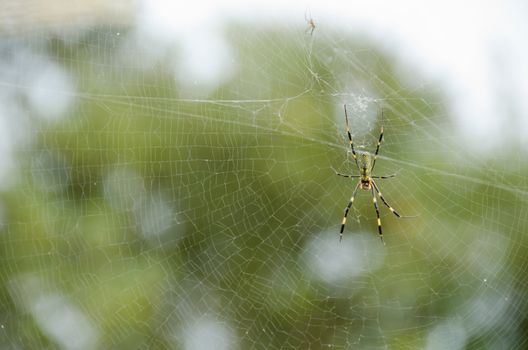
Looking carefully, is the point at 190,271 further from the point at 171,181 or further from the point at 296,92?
the point at 296,92

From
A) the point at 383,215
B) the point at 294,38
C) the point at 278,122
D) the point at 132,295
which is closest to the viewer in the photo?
the point at 294,38

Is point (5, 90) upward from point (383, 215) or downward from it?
upward

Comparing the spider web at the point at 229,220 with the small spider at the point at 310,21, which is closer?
the small spider at the point at 310,21

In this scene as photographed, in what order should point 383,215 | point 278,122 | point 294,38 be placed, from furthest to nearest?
point 383,215, point 278,122, point 294,38

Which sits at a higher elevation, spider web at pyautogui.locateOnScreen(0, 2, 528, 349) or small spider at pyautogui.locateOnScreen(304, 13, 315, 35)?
small spider at pyautogui.locateOnScreen(304, 13, 315, 35)

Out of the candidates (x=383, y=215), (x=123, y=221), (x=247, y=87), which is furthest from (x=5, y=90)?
(x=383, y=215)

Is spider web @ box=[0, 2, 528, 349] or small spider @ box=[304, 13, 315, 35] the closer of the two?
small spider @ box=[304, 13, 315, 35]

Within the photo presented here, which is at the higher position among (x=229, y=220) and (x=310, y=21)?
(x=310, y=21)

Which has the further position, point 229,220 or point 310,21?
point 229,220
